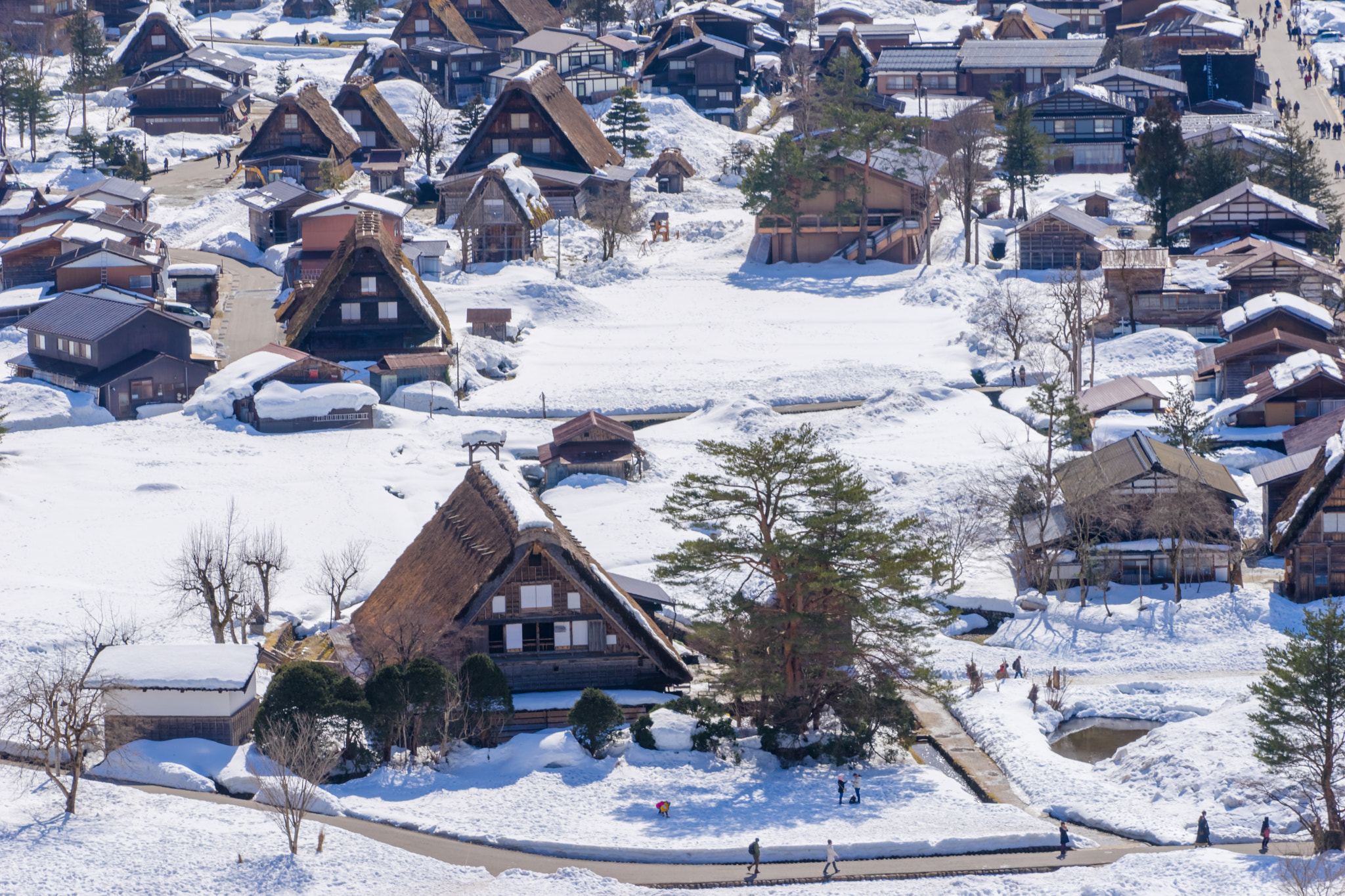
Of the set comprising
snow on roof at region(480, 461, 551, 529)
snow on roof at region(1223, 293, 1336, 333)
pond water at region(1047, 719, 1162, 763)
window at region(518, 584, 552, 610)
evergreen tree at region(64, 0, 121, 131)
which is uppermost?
evergreen tree at region(64, 0, 121, 131)

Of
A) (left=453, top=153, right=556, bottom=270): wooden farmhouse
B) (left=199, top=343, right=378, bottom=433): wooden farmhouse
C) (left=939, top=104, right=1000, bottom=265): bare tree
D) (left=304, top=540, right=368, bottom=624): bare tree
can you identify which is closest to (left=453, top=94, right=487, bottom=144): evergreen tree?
(left=453, top=153, right=556, bottom=270): wooden farmhouse

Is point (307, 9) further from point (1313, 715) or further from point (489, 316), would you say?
point (1313, 715)

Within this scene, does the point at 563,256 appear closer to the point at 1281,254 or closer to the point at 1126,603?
the point at 1281,254

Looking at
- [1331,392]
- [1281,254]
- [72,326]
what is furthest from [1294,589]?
[72,326]

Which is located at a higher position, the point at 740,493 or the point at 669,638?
the point at 740,493

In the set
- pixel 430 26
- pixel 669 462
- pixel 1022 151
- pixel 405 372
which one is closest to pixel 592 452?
pixel 669 462

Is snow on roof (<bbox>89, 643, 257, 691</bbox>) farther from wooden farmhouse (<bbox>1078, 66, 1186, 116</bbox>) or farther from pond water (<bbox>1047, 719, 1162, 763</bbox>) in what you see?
wooden farmhouse (<bbox>1078, 66, 1186, 116</bbox>)
